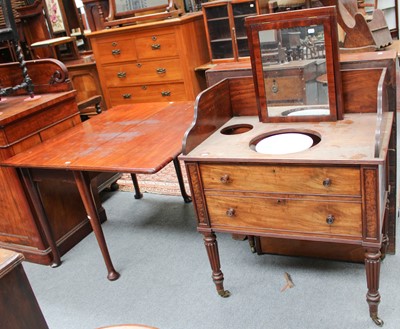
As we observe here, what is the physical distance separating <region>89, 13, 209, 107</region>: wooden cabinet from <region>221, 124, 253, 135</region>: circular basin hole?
8.08ft

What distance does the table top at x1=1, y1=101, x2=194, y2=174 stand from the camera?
2102 mm

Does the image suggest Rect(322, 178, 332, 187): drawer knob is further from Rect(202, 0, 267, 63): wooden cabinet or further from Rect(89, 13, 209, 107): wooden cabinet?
Rect(89, 13, 209, 107): wooden cabinet

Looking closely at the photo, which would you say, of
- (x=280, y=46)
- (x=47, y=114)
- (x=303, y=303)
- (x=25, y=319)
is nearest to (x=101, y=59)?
(x=47, y=114)

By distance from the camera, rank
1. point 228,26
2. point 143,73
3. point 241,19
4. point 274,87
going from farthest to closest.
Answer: point 143,73
point 228,26
point 241,19
point 274,87

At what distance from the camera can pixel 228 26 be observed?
4.50 m

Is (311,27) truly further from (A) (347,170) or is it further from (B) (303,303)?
(B) (303,303)

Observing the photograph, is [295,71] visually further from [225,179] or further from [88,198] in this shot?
[88,198]

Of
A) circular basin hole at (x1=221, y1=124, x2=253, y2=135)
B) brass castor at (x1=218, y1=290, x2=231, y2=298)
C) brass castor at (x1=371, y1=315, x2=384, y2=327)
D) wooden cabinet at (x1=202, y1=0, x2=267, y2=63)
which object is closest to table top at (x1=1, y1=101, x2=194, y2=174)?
circular basin hole at (x1=221, y1=124, x2=253, y2=135)

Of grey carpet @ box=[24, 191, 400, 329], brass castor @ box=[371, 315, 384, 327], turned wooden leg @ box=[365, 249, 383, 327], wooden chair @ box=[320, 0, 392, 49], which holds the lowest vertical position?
grey carpet @ box=[24, 191, 400, 329]

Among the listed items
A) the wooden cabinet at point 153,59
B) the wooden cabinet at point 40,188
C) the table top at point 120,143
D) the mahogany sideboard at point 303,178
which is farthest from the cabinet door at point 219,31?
the mahogany sideboard at point 303,178

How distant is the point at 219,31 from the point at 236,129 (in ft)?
8.63

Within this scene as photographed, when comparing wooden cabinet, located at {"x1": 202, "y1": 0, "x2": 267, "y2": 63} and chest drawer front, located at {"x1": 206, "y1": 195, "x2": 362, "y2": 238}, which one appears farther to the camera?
wooden cabinet, located at {"x1": 202, "y1": 0, "x2": 267, "y2": 63}

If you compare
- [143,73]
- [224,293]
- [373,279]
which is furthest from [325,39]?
[143,73]

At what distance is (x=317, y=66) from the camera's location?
1929 millimetres
